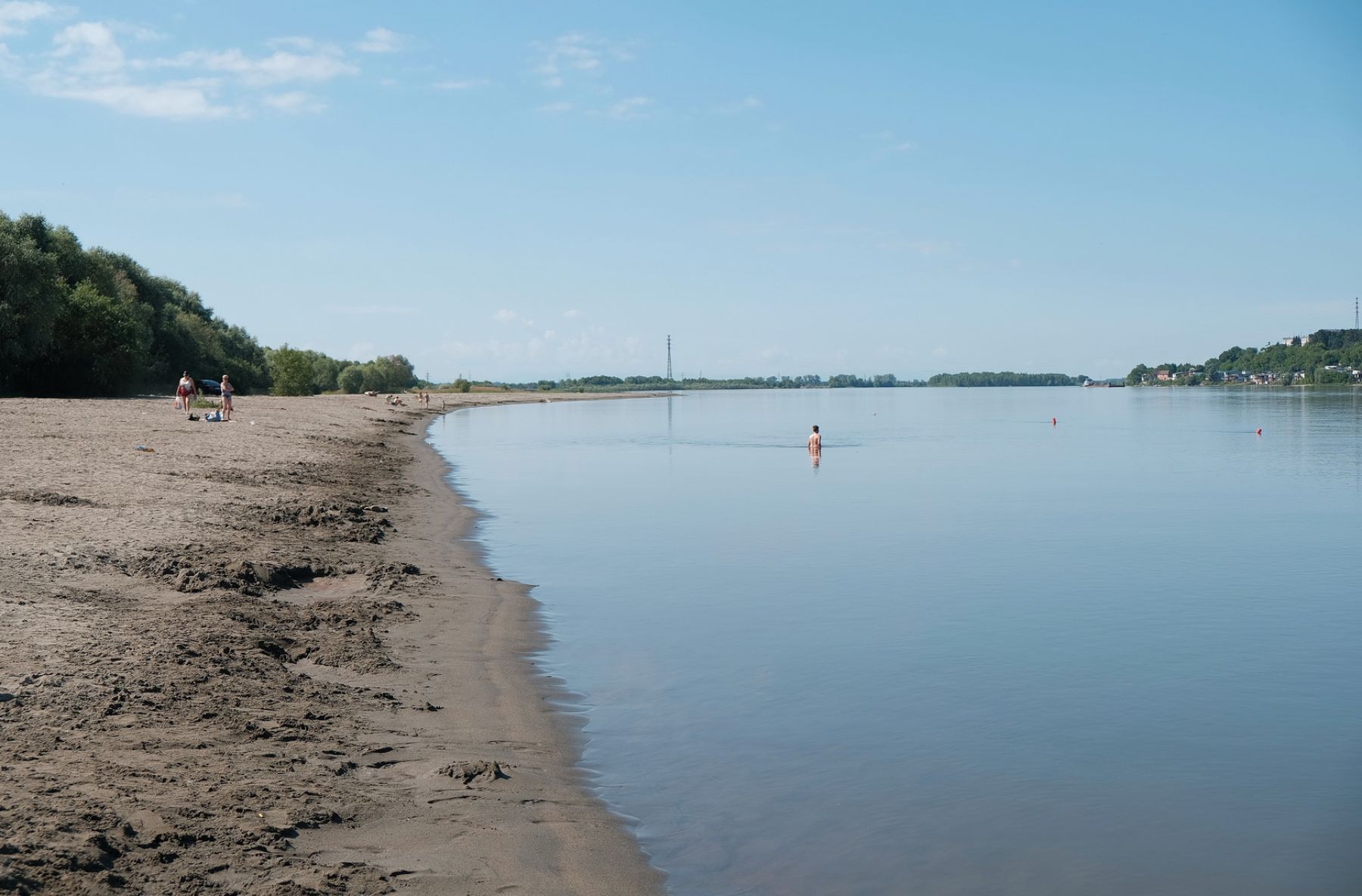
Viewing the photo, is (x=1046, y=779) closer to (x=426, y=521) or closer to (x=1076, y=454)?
(x=426, y=521)

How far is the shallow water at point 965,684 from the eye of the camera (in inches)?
310

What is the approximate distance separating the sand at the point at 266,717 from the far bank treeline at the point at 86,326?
1769 inches

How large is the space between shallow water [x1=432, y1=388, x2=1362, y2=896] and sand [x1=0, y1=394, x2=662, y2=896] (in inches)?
34.8

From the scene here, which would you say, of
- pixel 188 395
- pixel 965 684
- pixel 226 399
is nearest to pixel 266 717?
pixel 965 684

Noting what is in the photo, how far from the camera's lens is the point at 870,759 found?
31.7 ft

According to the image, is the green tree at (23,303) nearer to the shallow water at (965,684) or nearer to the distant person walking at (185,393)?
the distant person walking at (185,393)

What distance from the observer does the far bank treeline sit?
56.1 metres

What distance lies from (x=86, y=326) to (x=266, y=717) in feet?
210

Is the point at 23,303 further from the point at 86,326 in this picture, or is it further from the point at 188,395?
the point at 188,395

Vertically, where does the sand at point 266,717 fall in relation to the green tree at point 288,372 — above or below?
below

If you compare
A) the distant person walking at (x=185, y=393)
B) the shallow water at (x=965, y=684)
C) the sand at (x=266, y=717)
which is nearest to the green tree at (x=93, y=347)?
the distant person walking at (x=185, y=393)

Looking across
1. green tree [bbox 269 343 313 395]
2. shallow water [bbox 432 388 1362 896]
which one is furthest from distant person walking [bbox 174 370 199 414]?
green tree [bbox 269 343 313 395]

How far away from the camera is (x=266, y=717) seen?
884cm

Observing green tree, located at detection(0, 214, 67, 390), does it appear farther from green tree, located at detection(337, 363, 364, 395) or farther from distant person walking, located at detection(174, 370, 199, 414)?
green tree, located at detection(337, 363, 364, 395)
